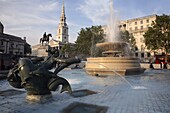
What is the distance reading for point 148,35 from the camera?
3694 centimetres

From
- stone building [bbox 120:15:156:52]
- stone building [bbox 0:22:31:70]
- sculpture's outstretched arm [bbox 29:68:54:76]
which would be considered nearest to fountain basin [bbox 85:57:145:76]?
sculpture's outstretched arm [bbox 29:68:54:76]

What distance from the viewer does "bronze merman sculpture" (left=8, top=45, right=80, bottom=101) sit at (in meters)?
5.46

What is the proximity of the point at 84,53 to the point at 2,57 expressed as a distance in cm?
3602

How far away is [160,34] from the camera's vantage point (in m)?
35.5

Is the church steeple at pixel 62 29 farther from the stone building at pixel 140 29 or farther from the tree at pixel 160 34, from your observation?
the tree at pixel 160 34

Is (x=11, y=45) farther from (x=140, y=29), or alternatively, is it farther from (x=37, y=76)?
(x=37, y=76)

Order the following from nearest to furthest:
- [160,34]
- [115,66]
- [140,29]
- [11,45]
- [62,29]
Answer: [115,66] < [160,34] < [11,45] < [140,29] < [62,29]

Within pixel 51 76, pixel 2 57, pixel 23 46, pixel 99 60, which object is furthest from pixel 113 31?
pixel 23 46

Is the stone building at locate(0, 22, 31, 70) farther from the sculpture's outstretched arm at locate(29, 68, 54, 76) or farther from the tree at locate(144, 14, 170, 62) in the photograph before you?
the sculpture's outstretched arm at locate(29, 68, 54, 76)

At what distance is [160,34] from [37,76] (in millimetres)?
34705

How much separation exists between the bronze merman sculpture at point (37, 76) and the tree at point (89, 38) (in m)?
48.1

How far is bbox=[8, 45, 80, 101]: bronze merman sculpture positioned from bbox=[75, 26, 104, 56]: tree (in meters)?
48.1

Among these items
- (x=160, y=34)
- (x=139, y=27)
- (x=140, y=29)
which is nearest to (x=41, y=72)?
(x=160, y=34)

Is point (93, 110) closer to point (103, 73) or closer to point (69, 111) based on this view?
point (69, 111)
